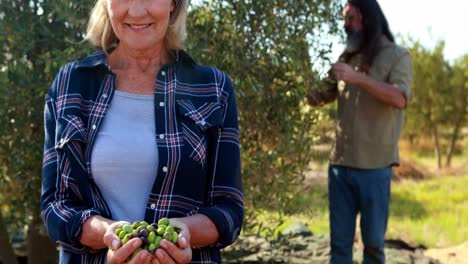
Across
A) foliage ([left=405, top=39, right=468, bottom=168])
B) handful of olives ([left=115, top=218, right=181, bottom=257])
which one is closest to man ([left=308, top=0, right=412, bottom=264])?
handful of olives ([left=115, top=218, right=181, bottom=257])

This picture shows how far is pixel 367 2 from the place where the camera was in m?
5.00

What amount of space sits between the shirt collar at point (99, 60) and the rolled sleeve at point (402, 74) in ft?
8.83

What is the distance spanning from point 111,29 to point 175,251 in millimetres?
913

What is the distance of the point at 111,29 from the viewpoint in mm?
2564

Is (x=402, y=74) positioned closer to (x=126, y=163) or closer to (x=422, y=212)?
(x=126, y=163)

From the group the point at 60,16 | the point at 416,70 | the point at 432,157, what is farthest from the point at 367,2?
the point at 432,157

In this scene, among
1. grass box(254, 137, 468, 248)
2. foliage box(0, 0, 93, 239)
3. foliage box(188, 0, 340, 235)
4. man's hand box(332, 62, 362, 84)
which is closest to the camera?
foliage box(0, 0, 93, 239)

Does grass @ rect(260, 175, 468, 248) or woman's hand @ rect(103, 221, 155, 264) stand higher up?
woman's hand @ rect(103, 221, 155, 264)

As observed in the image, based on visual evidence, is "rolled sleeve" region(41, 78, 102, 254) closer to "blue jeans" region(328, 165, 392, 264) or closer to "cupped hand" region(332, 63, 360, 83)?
"cupped hand" region(332, 63, 360, 83)

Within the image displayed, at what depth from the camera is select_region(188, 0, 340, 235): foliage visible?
180 inches

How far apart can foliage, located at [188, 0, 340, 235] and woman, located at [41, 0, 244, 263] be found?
1.91 meters

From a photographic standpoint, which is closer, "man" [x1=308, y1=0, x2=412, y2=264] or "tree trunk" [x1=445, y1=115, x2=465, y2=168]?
"man" [x1=308, y1=0, x2=412, y2=264]

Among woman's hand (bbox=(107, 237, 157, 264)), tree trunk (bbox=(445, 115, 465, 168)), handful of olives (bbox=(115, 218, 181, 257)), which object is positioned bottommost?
tree trunk (bbox=(445, 115, 465, 168))

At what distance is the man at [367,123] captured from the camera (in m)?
4.95
